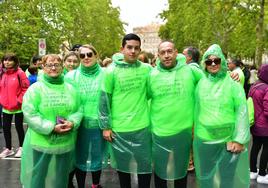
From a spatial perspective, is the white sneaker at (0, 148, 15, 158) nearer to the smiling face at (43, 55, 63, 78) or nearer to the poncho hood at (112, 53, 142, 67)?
the smiling face at (43, 55, 63, 78)

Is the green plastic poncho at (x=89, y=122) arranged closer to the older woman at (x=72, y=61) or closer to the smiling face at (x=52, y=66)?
the smiling face at (x=52, y=66)

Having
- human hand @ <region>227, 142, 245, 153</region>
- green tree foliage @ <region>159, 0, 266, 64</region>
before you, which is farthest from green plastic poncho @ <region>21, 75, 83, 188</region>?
green tree foliage @ <region>159, 0, 266, 64</region>

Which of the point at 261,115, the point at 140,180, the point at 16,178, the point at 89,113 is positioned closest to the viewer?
the point at 140,180

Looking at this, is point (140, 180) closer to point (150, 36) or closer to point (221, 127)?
point (221, 127)

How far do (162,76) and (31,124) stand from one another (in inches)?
53.2

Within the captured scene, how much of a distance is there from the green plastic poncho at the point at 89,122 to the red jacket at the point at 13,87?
2.41 meters

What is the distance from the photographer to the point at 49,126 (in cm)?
382

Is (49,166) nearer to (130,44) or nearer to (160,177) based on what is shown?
(160,177)

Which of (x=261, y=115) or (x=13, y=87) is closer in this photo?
(x=261, y=115)

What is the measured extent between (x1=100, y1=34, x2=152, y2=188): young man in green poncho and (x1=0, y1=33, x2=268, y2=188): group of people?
0.01 metres

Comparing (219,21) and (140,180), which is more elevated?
(219,21)

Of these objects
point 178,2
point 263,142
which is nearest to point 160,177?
point 263,142

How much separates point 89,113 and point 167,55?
43.9 inches

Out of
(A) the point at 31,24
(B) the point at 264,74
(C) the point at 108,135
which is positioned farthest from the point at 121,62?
(A) the point at 31,24
